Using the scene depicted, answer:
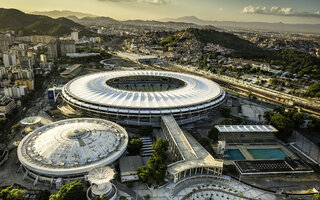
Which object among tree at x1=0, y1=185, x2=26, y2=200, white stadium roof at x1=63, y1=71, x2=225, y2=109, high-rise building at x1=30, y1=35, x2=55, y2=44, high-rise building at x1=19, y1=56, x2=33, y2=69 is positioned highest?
high-rise building at x1=30, y1=35, x2=55, y2=44

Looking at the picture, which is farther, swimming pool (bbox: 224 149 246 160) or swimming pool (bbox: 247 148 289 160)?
swimming pool (bbox: 247 148 289 160)

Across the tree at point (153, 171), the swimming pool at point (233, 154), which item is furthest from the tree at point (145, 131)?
the swimming pool at point (233, 154)

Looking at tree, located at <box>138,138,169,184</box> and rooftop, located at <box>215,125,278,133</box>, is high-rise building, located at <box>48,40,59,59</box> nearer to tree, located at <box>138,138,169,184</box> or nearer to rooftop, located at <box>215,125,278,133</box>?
rooftop, located at <box>215,125,278,133</box>

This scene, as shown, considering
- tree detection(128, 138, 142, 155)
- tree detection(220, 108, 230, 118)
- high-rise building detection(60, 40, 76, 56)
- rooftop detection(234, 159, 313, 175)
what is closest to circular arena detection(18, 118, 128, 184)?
tree detection(128, 138, 142, 155)

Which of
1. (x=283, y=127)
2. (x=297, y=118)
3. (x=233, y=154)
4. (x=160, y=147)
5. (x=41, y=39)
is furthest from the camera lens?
(x=41, y=39)

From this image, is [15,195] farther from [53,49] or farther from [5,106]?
[53,49]

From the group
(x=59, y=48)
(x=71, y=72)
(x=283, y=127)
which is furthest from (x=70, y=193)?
(x=59, y=48)

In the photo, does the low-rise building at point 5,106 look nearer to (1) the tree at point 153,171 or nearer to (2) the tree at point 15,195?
(2) the tree at point 15,195
